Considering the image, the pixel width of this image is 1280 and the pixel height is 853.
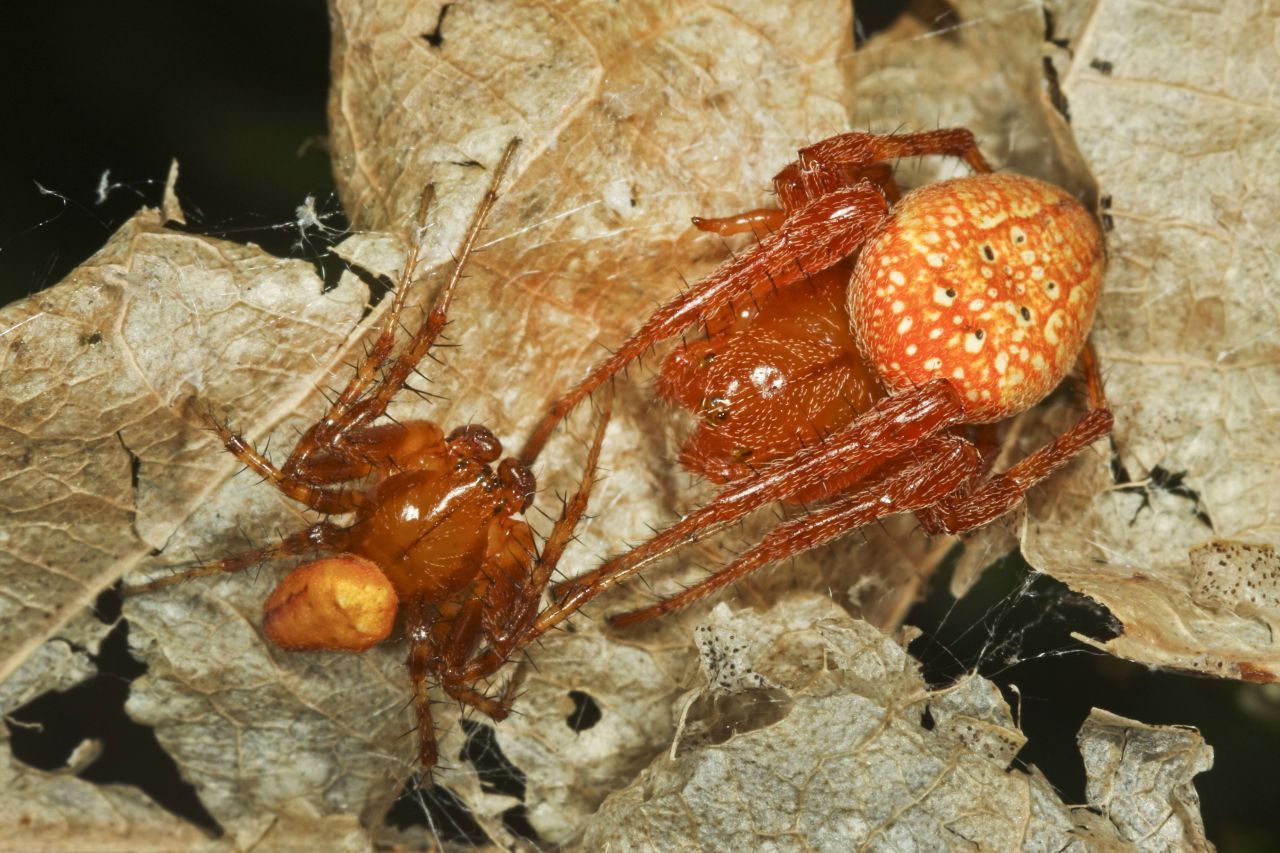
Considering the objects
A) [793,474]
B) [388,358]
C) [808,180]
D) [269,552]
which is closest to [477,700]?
[269,552]

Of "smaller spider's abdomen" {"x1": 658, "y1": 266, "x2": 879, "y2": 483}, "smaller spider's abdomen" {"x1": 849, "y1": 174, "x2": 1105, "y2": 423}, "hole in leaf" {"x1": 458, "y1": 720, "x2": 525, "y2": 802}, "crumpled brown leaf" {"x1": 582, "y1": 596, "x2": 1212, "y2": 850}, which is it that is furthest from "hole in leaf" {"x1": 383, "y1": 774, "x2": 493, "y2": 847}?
"smaller spider's abdomen" {"x1": 849, "y1": 174, "x2": 1105, "y2": 423}

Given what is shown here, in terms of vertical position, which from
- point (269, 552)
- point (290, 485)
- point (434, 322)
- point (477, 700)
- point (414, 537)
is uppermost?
point (434, 322)

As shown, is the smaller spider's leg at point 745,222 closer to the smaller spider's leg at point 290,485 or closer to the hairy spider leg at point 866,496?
the hairy spider leg at point 866,496

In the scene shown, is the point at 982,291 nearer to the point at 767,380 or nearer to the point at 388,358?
the point at 767,380

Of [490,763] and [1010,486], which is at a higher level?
[1010,486]

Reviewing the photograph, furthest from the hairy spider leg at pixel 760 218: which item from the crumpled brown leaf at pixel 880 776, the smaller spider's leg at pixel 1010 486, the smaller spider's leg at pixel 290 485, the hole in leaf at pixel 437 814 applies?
the hole in leaf at pixel 437 814

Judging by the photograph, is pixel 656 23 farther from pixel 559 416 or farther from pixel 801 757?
pixel 801 757

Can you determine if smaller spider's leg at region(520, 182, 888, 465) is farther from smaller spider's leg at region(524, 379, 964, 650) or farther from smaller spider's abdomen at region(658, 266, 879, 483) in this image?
smaller spider's leg at region(524, 379, 964, 650)
